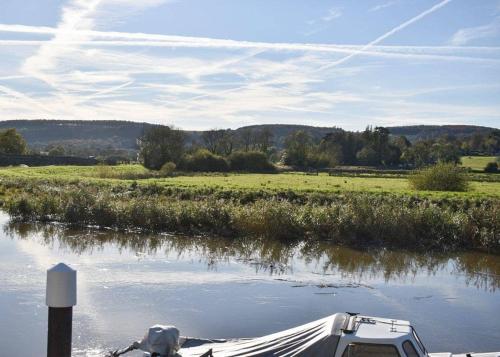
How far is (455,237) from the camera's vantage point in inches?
1272

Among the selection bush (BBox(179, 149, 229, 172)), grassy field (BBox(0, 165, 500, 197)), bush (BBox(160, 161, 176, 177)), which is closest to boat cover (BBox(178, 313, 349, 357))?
grassy field (BBox(0, 165, 500, 197))

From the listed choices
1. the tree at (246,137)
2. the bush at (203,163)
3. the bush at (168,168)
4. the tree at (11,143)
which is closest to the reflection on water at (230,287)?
the bush at (168,168)

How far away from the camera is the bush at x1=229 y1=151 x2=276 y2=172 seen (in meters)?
81.5

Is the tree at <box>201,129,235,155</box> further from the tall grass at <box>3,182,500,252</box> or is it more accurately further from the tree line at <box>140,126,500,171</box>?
the tall grass at <box>3,182,500,252</box>

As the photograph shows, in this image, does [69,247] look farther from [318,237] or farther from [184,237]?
[318,237]

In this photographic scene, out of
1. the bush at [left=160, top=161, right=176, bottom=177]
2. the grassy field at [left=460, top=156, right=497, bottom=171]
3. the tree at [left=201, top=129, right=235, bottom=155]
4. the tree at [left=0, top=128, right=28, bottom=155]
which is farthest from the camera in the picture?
the tree at [left=201, top=129, right=235, bottom=155]

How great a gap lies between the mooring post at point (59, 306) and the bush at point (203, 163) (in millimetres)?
70167

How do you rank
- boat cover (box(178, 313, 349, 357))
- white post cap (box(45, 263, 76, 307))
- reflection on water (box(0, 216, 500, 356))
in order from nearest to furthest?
white post cap (box(45, 263, 76, 307))
boat cover (box(178, 313, 349, 357))
reflection on water (box(0, 216, 500, 356))

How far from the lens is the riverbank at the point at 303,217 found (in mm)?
32438

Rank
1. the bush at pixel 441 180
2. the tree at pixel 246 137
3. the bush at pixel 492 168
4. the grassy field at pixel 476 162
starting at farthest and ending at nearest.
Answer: the tree at pixel 246 137 < the grassy field at pixel 476 162 < the bush at pixel 492 168 < the bush at pixel 441 180

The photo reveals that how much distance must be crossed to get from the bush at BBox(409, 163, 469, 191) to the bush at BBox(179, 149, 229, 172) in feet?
99.0

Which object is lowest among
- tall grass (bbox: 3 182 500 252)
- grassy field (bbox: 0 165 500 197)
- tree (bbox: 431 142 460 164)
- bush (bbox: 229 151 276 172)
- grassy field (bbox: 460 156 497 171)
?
tall grass (bbox: 3 182 500 252)

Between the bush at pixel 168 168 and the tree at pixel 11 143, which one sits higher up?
the tree at pixel 11 143

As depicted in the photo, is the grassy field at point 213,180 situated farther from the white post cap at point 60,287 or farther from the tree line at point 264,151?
the white post cap at point 60,287
